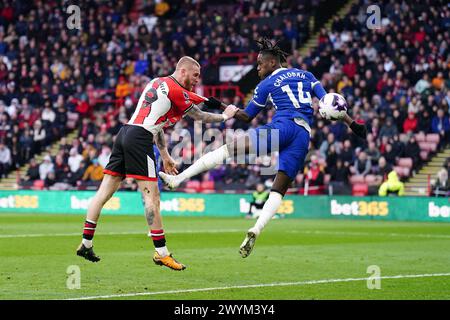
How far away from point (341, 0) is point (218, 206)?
41.1 ft

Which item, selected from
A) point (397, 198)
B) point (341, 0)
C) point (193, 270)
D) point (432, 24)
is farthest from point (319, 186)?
point (193, 270)

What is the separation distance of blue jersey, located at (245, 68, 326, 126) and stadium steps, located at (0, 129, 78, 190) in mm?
25423

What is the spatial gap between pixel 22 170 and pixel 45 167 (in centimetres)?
284

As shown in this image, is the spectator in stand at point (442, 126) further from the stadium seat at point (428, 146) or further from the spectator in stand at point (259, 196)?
the spectator in stand at point (259, 196)

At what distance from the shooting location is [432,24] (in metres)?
34.6

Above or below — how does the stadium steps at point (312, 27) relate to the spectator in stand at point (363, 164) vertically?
above

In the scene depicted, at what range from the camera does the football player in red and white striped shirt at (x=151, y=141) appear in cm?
1279

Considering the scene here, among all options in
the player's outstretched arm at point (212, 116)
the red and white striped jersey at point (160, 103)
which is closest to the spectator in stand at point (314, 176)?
the player's outstretched arm at point (212, 116)

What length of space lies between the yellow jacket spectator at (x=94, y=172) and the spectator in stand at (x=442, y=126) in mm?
12140

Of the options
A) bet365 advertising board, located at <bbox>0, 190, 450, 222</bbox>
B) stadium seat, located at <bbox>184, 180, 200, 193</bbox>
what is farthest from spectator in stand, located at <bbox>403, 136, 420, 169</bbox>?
stadium seat, located at <bbox>184, 180, 200, 193</bbox>

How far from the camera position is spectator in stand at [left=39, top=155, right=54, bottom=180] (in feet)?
121

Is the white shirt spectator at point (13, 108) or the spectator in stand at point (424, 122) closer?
the spectator in stand at point (424, 122)

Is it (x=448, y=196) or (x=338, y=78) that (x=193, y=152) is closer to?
(x=338, y=78)

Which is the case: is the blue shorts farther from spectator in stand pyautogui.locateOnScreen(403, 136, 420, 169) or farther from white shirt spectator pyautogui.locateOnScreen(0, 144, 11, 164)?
white shirt spectator pyautogui.locateOnScreen(0, 144, 11, 164)
